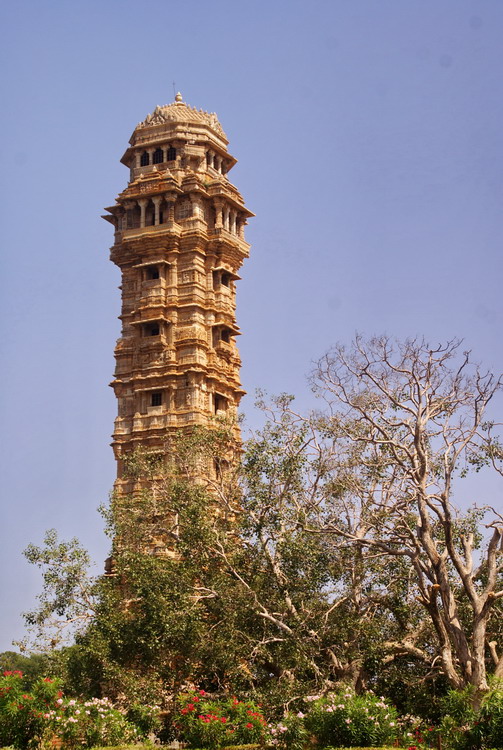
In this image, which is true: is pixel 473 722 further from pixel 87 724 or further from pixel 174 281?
pixel 174 281

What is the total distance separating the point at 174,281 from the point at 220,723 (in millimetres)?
27402

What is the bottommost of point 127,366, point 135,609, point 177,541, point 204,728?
point 204,728

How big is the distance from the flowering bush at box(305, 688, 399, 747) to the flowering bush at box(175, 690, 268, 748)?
5.76ft

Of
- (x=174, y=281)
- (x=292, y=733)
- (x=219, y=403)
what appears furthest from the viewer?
(x=174, y=281)

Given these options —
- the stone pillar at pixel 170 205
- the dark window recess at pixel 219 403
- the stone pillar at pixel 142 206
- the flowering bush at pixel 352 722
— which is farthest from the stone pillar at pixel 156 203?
the flowering bush at pixel 352 722

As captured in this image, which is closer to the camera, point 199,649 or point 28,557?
point 199,649

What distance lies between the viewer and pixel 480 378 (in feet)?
80.1

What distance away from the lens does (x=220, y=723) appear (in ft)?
72.3

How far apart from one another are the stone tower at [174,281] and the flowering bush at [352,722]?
22805 mm

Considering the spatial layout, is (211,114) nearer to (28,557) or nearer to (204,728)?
(28,557)

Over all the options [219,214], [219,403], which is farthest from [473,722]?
[219,214]

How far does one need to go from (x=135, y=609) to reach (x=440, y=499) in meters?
10.6

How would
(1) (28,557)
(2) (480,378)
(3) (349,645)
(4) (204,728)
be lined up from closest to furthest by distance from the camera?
(4) (204,728) < (2) (480,378) < (3) (349,645) < (1) (28,557)

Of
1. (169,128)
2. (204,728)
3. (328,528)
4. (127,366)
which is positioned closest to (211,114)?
(169,128)
